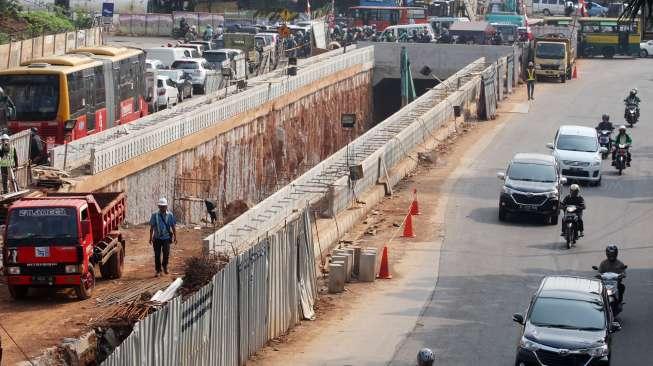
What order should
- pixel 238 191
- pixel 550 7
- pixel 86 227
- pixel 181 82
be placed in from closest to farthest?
1. pixel 86 227
2. pixel 238 191
3. pixel 181 82
4. pixel 550 7

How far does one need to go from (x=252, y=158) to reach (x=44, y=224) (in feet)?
83.4

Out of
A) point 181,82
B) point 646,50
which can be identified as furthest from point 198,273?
point 646,50

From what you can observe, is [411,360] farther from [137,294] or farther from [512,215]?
[512,215]

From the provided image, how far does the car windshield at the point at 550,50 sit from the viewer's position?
6675cm

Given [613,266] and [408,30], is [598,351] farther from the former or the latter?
[408,30]

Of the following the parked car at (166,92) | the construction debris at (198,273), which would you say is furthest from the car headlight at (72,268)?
the parked car at (166,92)

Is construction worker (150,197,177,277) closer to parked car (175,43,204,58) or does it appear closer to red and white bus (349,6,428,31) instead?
parked car (175,43,204,58)

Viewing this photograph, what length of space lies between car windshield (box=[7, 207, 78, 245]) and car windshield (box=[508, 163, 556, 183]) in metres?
14.1

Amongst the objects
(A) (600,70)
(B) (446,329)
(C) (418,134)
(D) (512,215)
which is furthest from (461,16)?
(B) (446,329)

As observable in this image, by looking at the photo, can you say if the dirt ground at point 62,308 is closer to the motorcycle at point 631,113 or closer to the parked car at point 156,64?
the parked car at point 156,64

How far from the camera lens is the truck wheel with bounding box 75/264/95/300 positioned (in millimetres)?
21406

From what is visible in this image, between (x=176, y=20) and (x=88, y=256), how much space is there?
63.0 meters

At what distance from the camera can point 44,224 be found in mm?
21250

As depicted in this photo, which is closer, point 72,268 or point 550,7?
point 72,268
